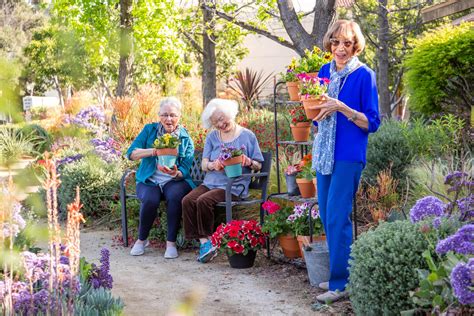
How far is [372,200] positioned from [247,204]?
43.3 inches

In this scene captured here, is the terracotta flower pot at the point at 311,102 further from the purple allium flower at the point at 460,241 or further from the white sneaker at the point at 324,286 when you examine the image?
the purple allium flower at the point at 460,241

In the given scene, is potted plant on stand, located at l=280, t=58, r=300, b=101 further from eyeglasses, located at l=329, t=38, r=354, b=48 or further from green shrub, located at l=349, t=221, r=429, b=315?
green shrub, located at l=349, t=221, r=429, b=315

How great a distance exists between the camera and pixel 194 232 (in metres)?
5.53

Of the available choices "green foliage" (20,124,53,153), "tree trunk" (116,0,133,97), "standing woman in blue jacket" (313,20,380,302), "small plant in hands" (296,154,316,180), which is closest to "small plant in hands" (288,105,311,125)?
"small plant in hands" (296,154,316,180)

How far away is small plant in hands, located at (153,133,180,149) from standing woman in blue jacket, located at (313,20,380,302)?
189cm

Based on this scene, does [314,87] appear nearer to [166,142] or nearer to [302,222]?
[302,222]

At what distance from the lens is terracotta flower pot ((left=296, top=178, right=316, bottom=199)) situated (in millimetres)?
4945

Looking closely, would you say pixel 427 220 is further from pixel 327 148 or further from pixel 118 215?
pixel 118 215

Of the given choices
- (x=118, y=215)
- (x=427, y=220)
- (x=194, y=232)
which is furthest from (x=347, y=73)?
(x=118, y=215)

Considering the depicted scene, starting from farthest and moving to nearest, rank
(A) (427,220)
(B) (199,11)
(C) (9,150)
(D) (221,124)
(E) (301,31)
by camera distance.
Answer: (B) (199,11)
(C) (9,150)
(E) (301,31)
(D) (221,124)
(A) (427,220)

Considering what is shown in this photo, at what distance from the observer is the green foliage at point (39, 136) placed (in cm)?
1202

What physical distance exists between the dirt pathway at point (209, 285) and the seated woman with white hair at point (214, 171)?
0.92ft

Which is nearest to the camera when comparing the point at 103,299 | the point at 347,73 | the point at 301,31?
the point at 103,299

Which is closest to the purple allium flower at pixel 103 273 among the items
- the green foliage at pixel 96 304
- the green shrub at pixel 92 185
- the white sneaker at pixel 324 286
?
the green foliage at pixel 96 304
